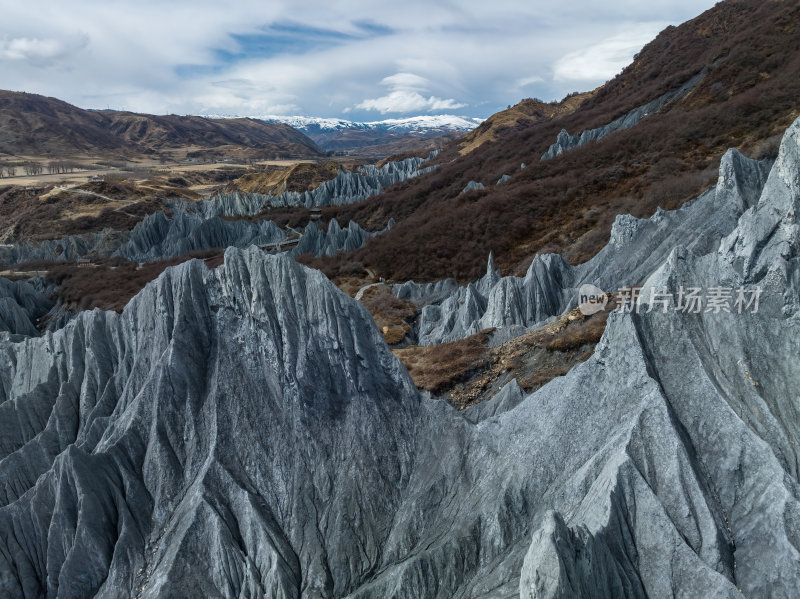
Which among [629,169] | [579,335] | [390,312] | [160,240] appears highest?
[629,169]

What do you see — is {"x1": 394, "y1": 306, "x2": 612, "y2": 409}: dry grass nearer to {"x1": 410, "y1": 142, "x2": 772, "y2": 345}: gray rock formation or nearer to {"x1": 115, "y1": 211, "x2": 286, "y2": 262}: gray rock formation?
{"x1": 410, "y1": 142, "x2": 772, "y2": 345}: gray rock formation

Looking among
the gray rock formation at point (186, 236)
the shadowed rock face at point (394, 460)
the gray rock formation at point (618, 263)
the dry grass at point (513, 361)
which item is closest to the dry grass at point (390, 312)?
the gray rock formation at point (618, 263)

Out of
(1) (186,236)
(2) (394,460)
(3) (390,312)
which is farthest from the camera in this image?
(1) (186,236)

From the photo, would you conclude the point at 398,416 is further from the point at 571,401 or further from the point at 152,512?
the point at 152,512

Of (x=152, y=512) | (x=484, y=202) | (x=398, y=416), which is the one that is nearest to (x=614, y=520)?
(x=398, y=416)

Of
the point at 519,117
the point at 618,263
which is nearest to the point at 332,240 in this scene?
the point at 618,263

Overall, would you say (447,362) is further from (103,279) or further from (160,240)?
(160,240)
